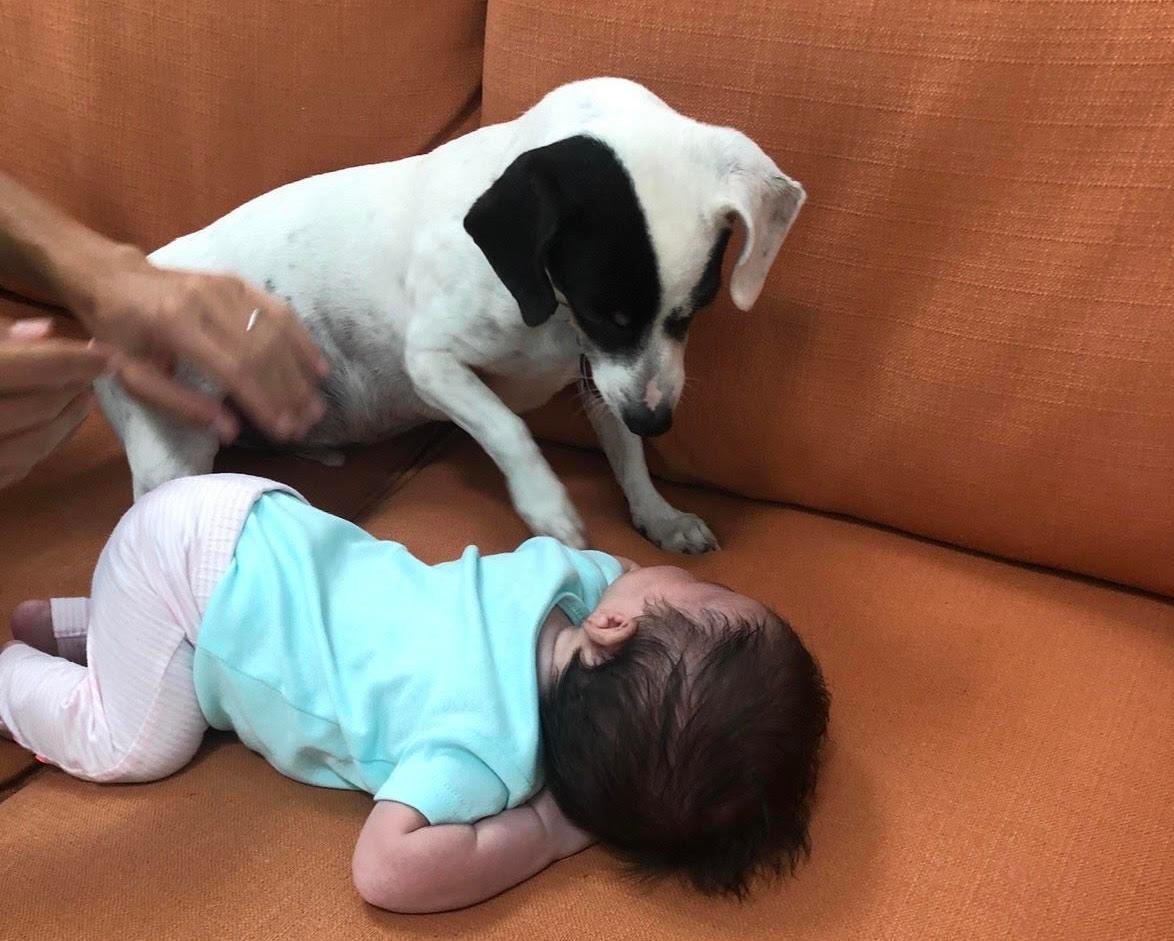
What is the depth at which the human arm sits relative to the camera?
1058 mm

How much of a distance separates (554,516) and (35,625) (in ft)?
2.02

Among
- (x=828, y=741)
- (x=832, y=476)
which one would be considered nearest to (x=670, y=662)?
(x=828, y=741)

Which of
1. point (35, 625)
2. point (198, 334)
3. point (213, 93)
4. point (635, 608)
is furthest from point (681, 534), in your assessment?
point (213, 93)

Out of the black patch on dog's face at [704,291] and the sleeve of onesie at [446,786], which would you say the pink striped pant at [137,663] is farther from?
the black patch on dog's face at [704,291]

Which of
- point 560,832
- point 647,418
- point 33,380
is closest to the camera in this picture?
point 33,380

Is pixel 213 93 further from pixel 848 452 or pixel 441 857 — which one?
pixel 441 857

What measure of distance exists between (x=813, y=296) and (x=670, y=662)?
539 mm

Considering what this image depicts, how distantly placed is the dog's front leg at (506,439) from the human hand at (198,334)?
241 mm

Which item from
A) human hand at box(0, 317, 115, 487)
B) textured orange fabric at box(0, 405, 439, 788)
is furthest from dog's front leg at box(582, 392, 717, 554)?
human hand at box(0, 317, 115, 487)

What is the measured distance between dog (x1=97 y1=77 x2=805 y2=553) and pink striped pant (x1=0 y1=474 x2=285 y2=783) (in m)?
0.31

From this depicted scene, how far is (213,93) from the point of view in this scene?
1484 millimetres

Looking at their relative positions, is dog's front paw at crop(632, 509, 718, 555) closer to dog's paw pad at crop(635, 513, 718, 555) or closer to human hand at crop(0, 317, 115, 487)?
dog's paw pad at crop(635, 513, 718, 555)

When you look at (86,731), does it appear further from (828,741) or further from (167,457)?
(828,741)

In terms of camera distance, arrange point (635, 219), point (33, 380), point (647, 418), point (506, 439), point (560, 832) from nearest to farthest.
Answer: point (33, 380) → point (560, 832) → point (635, 219) → point (647, 418) → point (506, 439)
